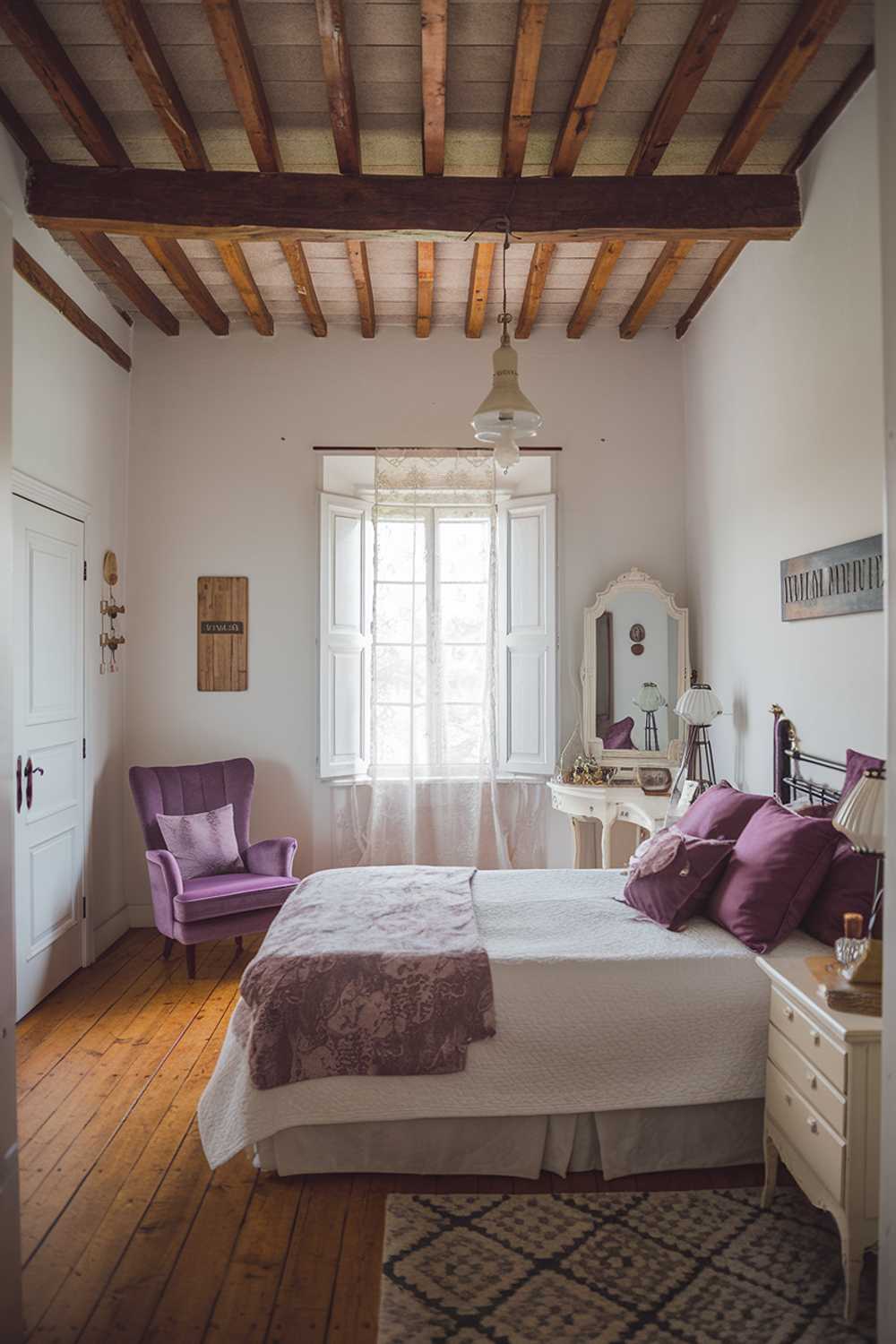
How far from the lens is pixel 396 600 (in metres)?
5.44

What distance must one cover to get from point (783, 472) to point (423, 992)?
2.60m

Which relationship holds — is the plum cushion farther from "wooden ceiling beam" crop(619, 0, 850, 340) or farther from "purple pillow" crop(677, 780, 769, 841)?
"wooden ceiling beam" crop(619, 0, 850, 340)

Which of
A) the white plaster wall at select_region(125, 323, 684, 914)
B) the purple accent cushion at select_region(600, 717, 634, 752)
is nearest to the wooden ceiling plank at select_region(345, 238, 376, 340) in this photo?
the white plaster wall at select_region(125, 323, 684, 914)

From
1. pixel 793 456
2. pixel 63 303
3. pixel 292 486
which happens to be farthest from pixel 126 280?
pixel 793 456

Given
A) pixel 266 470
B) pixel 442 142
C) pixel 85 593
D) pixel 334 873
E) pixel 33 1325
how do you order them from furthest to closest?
1. pixel 266 470
2. pixel 85 593
3. pixel 334 873
4. pixel 442 142
5. pixel 33 1325

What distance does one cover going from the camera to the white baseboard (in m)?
4.68

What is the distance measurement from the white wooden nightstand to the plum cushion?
73 centimetres

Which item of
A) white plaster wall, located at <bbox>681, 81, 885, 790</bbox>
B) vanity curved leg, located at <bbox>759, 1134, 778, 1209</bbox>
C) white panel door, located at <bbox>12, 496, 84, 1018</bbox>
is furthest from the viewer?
white panel door, located at <bbox>12, 496, 84, 1018</bbox>

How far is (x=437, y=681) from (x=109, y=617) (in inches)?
72.5

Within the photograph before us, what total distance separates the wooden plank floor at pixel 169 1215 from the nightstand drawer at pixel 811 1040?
566 millimetres

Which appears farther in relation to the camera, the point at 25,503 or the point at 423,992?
the point at 25,503

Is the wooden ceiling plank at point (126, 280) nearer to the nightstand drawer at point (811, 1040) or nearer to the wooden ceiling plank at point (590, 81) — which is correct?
the wooden ceiling plank at point (590, 81)

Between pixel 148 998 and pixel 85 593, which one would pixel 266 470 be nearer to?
pixel 85 593

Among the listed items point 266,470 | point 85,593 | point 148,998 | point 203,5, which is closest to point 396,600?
point 266,470
